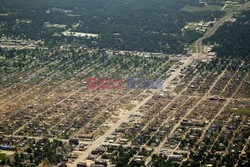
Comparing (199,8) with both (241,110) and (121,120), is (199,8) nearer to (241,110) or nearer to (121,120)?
(241,110)

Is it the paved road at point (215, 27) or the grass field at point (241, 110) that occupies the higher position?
the grass field at point (241, 110)

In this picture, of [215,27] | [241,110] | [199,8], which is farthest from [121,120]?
[199,8]

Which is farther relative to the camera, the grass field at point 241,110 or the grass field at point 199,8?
the grass field at point 199,8

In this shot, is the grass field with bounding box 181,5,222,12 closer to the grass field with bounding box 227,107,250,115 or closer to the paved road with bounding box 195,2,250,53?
the paved road with bounding box 195,2,250,53

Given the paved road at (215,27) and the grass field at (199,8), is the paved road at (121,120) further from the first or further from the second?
the grass field at (199,8)

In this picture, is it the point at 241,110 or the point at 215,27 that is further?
the point at 215,27

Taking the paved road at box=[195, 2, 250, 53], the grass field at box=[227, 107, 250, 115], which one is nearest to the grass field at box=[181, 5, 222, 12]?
the paved road at box=[195, 2, 250, 53]

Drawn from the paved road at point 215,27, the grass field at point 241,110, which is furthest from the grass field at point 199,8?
the grass field at point 241,110

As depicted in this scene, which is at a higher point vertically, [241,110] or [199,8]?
[241,110]

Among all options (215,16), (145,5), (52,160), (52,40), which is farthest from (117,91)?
(145,5)

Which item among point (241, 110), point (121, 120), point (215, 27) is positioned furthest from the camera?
point (215, 27)

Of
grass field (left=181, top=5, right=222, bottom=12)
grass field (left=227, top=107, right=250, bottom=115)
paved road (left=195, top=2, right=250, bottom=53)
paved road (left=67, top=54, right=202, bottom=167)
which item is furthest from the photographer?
grass field (left=181, top=5, right=222, bottom=12)

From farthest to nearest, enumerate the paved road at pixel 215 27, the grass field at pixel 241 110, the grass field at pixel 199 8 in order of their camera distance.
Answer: the grass field at pixel 199 8, the paved road at pixel 215 27, the grass field at pixel 241 110
